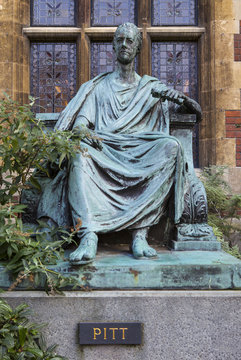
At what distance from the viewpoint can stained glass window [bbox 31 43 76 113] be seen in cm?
642

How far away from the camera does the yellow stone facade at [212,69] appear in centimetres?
592

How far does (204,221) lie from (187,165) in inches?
16.1

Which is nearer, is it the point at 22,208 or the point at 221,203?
the point at 22,208

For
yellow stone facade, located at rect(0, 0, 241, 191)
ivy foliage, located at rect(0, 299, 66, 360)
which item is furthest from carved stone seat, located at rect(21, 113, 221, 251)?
yellow stone facade, located at rect(0, 0, 241, 191)

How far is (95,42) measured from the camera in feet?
21.3

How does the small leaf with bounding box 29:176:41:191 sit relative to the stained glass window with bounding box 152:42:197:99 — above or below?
below

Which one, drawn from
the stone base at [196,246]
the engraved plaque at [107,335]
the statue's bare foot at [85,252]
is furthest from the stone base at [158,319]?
the stone base at [196,246]

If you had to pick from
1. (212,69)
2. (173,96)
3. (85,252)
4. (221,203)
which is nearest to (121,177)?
(85,252)

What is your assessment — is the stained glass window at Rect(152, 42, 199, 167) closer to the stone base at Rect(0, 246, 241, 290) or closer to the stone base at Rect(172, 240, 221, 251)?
the stone base at Rect(172, 240, 221, 251)

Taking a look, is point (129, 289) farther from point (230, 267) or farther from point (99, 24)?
point (99, 24)

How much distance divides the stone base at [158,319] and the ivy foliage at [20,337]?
112 mm

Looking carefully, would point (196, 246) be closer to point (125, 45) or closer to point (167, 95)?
point (167, 95)

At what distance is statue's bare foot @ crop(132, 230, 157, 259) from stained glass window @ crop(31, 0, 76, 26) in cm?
464

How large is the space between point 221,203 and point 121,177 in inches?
115
